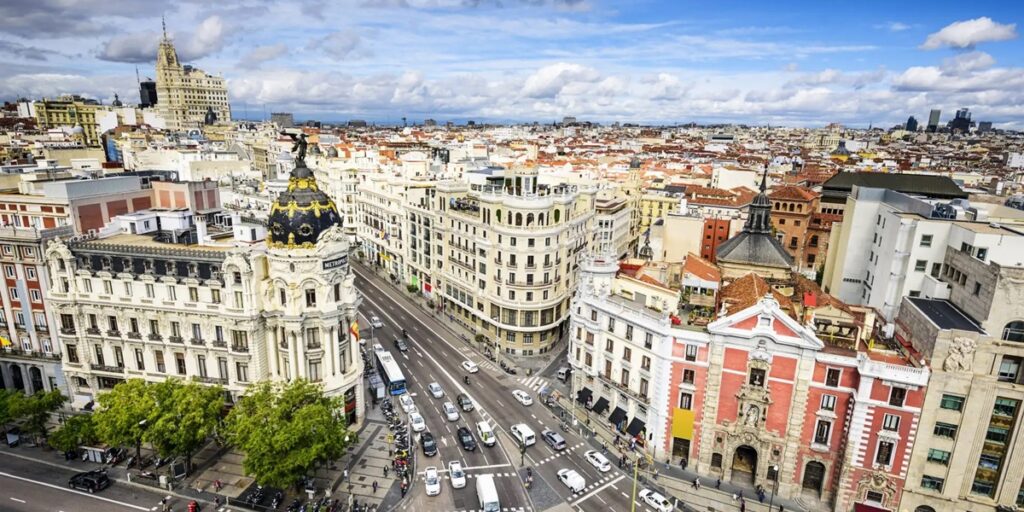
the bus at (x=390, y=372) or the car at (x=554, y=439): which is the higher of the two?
the bus at (x=390, y=372)

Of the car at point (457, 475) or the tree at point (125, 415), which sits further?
the car at point (457, 475)

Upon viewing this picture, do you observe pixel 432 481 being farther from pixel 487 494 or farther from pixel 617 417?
pixel 617 417

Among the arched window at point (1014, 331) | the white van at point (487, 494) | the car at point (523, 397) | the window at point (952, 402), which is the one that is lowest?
the car at point (523, 397)

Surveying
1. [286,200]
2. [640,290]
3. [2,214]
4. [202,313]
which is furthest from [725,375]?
[2,214]

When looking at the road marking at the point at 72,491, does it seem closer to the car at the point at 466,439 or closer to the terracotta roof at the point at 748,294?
the car at the point at 466,439

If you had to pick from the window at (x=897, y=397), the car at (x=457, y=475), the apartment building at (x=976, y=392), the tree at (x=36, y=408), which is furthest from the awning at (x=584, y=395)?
the tree at (x=36, y=408)

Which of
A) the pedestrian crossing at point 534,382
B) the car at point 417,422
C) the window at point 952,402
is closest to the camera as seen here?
the window at point 952,402

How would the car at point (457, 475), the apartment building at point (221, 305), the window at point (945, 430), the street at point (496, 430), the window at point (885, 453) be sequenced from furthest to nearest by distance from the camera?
the apartment building at point (221, 305) < the car at point (457, 475) < the street at point (496, 430) < the window at point (885, 453) < the window at point (945, 430)
